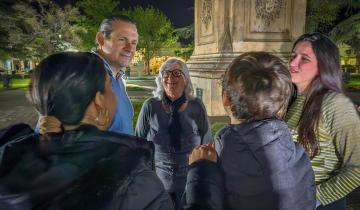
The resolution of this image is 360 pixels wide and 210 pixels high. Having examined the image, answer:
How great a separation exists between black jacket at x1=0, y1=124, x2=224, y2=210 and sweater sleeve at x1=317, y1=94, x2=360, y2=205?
1.19 meters

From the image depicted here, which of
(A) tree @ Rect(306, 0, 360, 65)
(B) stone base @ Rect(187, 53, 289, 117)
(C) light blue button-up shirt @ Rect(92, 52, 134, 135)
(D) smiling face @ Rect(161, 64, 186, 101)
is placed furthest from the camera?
(A) tree @ Rect(306, 0, 360, 65)

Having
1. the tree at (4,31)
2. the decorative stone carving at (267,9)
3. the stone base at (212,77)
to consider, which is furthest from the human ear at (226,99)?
the tree at (4,31)

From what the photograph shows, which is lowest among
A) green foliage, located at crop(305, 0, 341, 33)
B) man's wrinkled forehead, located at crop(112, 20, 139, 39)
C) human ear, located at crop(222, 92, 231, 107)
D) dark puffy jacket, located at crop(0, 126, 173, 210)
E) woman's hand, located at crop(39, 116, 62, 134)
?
dark puffy jacket, located at crop(0, 126, 173, 210)

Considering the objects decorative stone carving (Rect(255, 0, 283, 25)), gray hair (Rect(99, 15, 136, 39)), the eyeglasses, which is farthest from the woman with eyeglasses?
decorative stone carving (Rect(255, 0, 283, 25))

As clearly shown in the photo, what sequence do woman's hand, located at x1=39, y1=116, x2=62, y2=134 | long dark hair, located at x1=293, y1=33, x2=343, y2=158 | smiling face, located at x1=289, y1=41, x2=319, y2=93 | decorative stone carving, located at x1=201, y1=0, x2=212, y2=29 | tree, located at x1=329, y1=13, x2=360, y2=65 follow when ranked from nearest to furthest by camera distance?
woman's hand, located at x1=39, y1=116, x2=62, y2=134 → long dark hair, located at x1=293, y1=33, x2=343, y2=158 → smiling face, located at x1=289, y1=41, x2=319, y2=93 → decorative stone carving, located at x1=201, y1=0, x2=212, y2=29 → tree, located at x1=329, y1=13, x2=360, y2=65

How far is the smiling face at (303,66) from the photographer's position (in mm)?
2131

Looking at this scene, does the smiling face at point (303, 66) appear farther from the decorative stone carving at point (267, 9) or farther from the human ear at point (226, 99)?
the decorative stone carving at point (267, 9)

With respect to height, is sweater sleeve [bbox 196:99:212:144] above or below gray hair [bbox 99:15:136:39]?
below

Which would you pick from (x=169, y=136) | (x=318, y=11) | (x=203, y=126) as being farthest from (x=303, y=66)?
(x=318, y=11)

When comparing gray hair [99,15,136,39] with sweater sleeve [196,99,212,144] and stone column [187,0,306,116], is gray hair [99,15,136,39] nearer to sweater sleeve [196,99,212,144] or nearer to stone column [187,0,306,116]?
sweater sleeve [196,99,212,144]

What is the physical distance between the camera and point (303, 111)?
6.77ft

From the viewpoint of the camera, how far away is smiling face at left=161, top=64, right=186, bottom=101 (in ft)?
10.8

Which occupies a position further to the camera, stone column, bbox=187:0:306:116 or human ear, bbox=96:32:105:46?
stone column, bbox=187:0:306:116

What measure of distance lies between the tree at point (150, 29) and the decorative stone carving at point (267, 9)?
4775 cm
